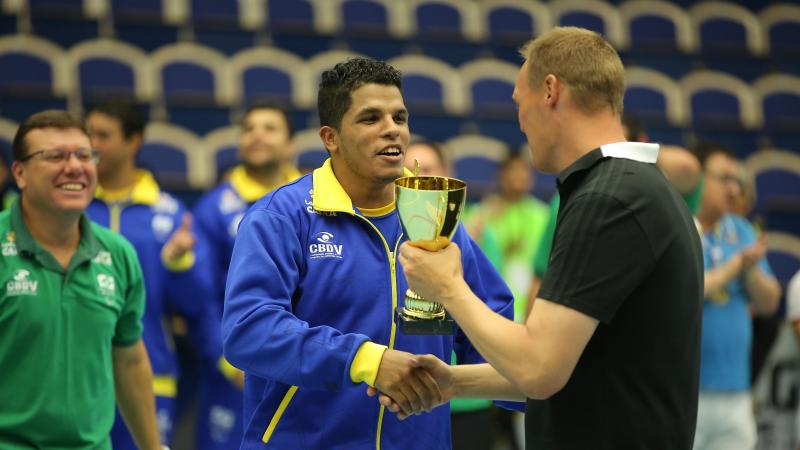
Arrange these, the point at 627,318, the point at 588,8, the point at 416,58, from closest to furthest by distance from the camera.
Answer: the point at 627,318, the point at 416,58, the point at 588,8

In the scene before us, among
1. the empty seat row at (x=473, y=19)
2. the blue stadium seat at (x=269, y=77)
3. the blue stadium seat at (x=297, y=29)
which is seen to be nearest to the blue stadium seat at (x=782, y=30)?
the empty seat row at (x=473, y=19)

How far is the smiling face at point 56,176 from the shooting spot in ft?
12.8

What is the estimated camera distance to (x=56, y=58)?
9.90 meters

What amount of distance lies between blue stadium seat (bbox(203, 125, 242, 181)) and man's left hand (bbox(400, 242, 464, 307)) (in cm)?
674

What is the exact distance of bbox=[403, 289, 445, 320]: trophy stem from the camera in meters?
2.83

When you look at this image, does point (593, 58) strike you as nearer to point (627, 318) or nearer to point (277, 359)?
point (627, 318)

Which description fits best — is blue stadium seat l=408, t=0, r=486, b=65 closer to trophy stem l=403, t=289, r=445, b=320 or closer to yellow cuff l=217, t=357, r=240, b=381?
yellow cuff l=217, t=357, r=240, b=381

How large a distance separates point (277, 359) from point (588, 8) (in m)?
10.1

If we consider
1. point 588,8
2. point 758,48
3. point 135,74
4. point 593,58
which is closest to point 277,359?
point 593,58

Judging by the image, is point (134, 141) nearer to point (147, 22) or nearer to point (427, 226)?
point (427, 226)

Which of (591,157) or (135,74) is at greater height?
(135,74)

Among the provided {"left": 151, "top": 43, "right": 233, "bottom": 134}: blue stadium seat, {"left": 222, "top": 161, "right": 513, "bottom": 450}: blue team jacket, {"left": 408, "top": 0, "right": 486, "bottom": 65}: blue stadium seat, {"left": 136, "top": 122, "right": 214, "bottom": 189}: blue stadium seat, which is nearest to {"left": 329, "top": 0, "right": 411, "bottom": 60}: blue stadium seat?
{"left": 408, "top": 0, "right": 486, "bottom": 65}: blue stadium seat

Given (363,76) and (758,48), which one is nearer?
(363,76)

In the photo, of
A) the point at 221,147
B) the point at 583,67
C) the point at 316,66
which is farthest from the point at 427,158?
the point at 316,66
